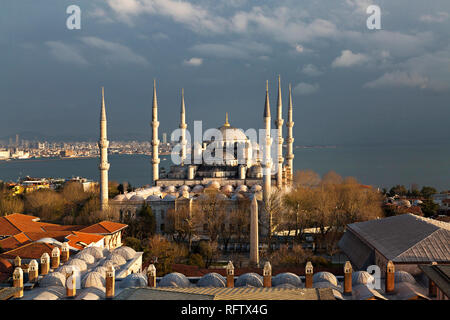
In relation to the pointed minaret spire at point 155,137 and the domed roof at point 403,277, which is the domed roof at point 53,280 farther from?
the pointed minaret spire at point 155,137

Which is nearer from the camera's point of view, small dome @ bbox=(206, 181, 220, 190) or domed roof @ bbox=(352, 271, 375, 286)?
domed roof @ bbox=(352, 271, 375, 286)

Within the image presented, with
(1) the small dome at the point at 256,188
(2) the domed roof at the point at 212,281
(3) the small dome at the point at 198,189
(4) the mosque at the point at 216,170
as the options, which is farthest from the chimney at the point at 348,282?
(3) the small dome at the point at 198,189

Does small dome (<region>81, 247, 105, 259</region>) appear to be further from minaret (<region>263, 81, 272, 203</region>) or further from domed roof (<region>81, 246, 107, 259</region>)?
minaret (<region>263, 81, 272, 203</region>)

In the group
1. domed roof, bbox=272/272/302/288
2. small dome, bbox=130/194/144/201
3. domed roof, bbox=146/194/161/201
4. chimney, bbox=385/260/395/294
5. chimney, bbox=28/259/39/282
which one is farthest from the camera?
domed roof, bbox=146/194/161/201

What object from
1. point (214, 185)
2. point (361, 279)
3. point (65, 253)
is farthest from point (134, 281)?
point (214, 185)

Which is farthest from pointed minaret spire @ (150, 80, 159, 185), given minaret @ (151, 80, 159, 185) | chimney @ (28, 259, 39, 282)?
chimney @ (28, 259, 39, 282)

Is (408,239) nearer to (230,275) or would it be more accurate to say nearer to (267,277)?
(267,277)

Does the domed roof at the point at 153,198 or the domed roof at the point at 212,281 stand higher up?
the domed roof at the point at 153,198
